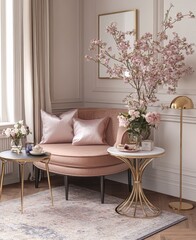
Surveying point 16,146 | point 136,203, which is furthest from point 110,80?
point 136,203

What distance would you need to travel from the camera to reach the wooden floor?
11.5ft

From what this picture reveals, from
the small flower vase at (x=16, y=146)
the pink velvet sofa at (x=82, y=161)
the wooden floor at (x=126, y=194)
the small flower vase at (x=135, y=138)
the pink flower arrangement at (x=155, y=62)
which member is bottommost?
the wooden floor at (x=126, y=194)

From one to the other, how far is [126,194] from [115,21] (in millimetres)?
2156

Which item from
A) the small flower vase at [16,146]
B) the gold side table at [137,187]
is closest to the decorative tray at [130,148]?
the gold side table at [137,187]

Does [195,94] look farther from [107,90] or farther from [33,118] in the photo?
[33,118]

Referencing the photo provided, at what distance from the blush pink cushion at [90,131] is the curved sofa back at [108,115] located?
0.08 metres

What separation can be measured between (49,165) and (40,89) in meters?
1.13

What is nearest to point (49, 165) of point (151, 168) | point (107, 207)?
point (107, 207)

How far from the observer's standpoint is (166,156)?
186 inches

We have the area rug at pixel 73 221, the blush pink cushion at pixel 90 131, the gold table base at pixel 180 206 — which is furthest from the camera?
the blush pink cushion at pixel 90 131

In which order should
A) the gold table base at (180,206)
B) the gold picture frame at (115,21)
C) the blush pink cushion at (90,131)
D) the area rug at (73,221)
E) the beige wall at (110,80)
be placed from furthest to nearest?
the gold picture frame at (115,21) < the blush pink cushion at (90,131) < the beige wall at (110,80) < the gold table base at (180,206) < the area rug at (73,221)

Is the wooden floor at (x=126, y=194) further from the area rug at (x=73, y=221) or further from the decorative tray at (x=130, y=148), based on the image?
the decorative tray at (x=130, y=148)

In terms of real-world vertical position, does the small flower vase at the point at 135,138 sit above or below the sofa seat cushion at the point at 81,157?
above

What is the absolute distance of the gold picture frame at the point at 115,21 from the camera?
497 centimetres
